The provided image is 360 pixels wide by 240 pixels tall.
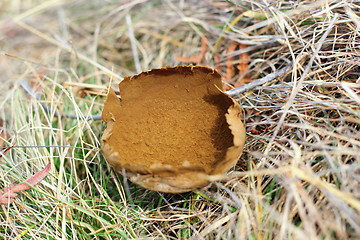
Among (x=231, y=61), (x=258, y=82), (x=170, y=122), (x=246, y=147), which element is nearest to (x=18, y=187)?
(x=170, y=122)

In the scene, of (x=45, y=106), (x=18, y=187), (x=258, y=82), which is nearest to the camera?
(x=18, y=187)

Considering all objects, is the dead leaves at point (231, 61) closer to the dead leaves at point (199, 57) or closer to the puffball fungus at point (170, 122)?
the dead leaves at point (199, 57)

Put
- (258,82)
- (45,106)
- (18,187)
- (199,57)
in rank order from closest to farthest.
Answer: (18,187) → (258,82) → (45,106) → (199,57)

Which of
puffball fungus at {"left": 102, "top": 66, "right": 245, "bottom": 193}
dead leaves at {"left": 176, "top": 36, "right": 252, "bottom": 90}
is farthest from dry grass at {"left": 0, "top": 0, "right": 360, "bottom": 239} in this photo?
puffball fungus at {"left": 102, "top": 66, "right": 245, "bottom": 193}

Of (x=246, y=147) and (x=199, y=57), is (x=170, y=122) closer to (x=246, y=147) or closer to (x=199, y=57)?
(x=246, y=147)

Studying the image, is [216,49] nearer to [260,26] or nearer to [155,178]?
[260,26]

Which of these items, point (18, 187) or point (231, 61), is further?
point (231, 61)

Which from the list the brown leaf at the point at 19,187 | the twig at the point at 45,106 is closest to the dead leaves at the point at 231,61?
the twig at the point at 45,106

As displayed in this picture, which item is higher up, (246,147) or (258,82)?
(258,82)
